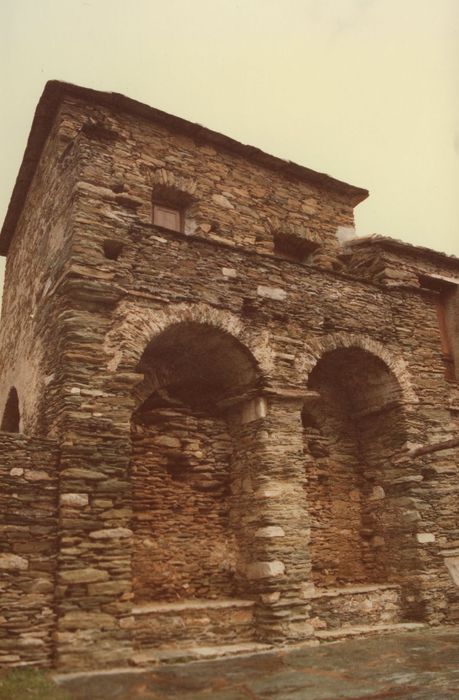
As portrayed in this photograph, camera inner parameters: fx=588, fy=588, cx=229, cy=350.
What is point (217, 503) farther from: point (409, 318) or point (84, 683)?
point (409, 318)

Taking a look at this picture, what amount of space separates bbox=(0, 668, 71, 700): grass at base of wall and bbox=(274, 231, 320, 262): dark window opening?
796 centimetres

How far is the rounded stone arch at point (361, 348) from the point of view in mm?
9273

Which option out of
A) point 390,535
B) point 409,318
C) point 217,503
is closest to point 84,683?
→ point 217,503

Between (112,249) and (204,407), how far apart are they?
2.91m

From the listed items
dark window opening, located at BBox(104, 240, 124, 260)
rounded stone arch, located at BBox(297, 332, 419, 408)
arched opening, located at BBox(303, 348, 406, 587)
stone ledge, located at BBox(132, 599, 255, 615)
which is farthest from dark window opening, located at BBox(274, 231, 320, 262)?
stone ledge, located at BBox(132, 599, 255, 615)

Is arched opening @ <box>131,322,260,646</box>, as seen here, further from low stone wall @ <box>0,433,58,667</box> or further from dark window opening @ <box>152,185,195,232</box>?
dark window opening @ <box>152,185,195,232</box>

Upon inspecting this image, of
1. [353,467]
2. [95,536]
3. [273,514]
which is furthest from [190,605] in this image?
[353,467]

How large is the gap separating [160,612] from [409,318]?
6.53 meters

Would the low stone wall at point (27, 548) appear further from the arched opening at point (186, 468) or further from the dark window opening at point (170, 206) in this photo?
the dark window opening at point (170, 206)

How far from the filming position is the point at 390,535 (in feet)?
31.8

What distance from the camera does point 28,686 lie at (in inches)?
217

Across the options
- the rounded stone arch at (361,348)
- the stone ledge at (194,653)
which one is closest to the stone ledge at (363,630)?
the stone ledge at (194,653)

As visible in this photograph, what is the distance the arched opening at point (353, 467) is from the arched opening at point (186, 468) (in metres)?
1.62

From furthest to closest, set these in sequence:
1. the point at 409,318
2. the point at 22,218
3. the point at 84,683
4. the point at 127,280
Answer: the point at 22,218
the point at 409,318
the point at 127,280
the point at 84,683
